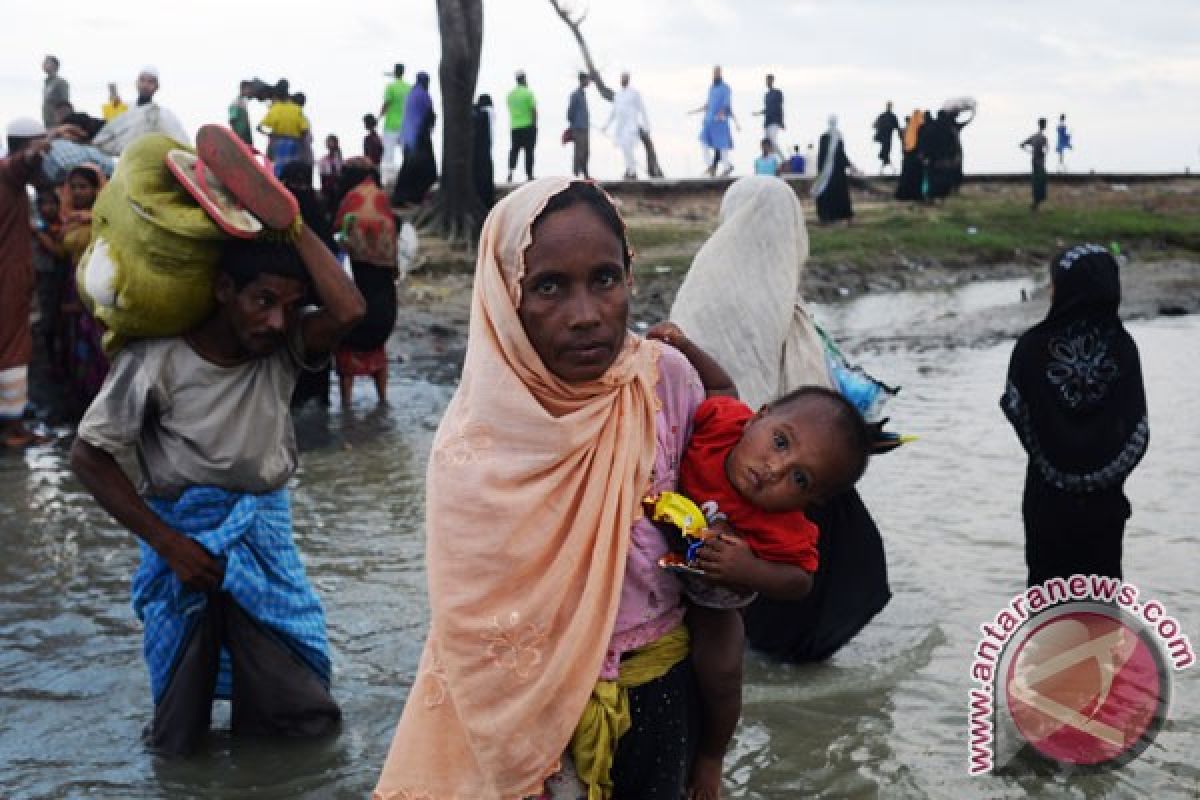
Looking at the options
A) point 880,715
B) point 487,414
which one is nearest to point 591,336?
point 487,414

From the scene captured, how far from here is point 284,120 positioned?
1777 centimetres

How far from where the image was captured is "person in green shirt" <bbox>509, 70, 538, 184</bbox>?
A: 75.0 feet

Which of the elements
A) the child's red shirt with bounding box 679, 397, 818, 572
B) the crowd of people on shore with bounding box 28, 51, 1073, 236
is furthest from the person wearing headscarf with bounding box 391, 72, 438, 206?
the child's red shirt with bounding box 679, 397, 818, 572

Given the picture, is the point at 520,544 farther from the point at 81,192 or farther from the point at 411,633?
the point at 81,192

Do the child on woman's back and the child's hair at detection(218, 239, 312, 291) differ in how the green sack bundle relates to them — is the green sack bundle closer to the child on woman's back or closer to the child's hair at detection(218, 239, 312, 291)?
the child's hair at detection(218, 239, 312, 291)

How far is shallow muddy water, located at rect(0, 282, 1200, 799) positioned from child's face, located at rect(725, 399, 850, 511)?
2.10 meters

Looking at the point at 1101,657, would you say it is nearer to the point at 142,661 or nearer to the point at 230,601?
the point at 230,601

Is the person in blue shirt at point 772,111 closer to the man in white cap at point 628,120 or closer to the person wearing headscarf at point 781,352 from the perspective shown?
the man in white cap at point 628,120

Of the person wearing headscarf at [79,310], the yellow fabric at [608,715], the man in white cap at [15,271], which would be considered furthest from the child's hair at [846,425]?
the person wearing headscarf at [79,310]

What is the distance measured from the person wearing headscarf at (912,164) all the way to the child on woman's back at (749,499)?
25.3 metres

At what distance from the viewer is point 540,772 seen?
2.35 m

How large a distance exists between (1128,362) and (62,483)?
6364 mm
